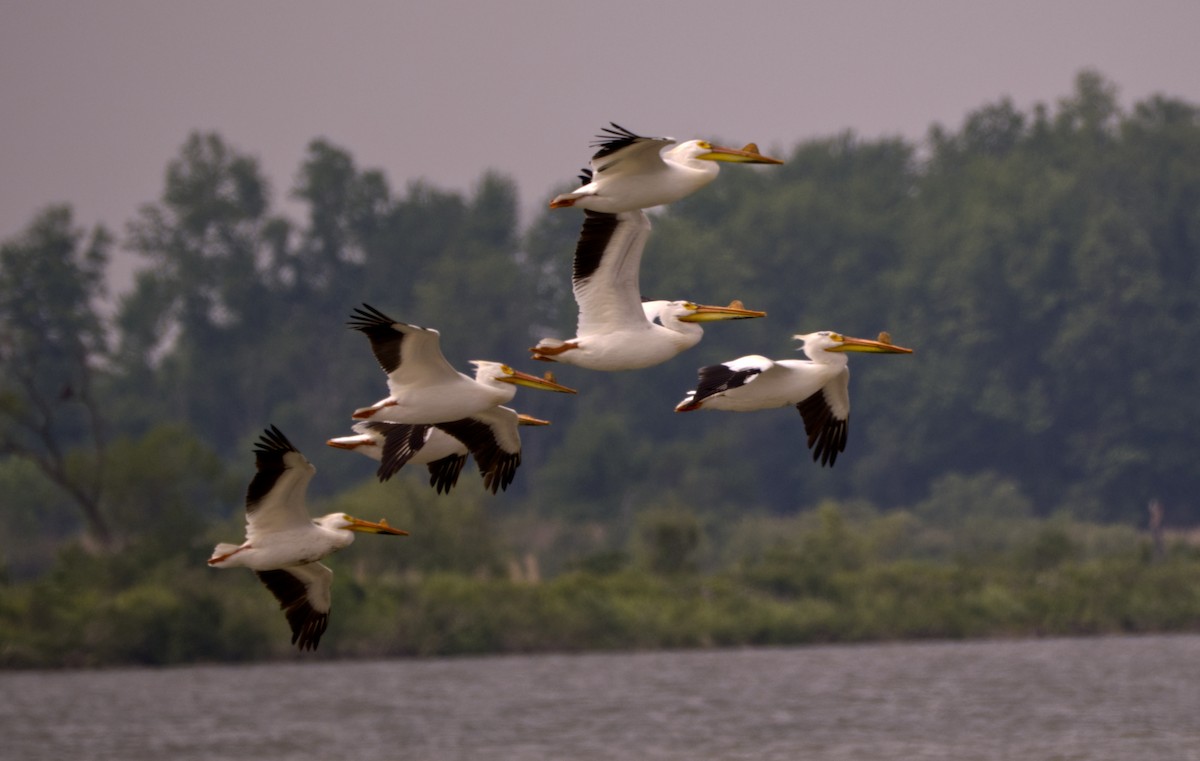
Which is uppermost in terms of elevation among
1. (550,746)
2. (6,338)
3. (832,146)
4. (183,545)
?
(832,146)

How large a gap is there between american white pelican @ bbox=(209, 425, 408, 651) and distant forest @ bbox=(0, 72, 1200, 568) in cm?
3518

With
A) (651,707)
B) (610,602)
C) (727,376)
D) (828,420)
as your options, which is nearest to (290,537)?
(727,376)

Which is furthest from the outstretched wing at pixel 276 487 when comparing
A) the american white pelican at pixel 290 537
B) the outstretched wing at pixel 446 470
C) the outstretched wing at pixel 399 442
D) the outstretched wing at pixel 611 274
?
the outstretched wing at pixel 611 274

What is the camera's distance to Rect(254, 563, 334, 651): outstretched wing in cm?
1063

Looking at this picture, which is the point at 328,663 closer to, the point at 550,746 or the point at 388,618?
the point at 388,618

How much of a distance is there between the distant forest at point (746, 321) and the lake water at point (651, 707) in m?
16.8

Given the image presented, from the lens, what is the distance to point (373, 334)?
394 inches

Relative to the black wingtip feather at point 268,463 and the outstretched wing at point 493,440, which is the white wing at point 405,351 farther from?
the outstretched wing at point 493,440

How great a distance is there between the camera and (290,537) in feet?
34.0

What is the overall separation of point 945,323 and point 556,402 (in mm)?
9977

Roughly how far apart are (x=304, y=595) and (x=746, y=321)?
46986 millimetres

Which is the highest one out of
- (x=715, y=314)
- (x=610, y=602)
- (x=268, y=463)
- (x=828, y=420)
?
(x=715, y=314)

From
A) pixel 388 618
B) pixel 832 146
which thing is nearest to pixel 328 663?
pixel 388 618

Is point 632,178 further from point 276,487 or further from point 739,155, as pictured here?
point 276,487
